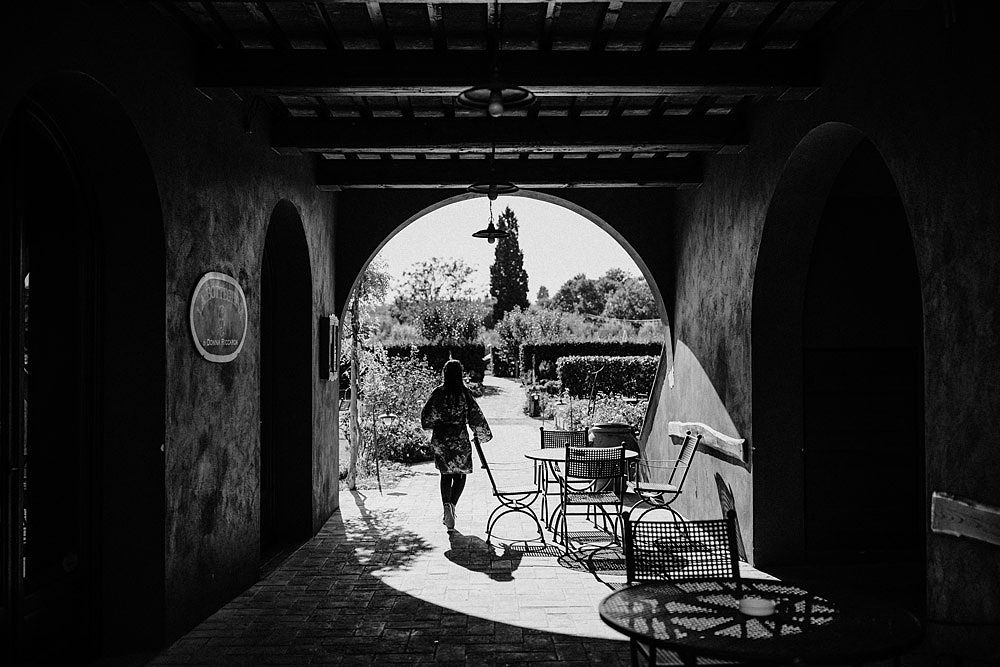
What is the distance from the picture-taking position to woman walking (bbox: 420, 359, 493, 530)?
8406 mm

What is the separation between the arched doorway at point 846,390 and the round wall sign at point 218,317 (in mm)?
4057

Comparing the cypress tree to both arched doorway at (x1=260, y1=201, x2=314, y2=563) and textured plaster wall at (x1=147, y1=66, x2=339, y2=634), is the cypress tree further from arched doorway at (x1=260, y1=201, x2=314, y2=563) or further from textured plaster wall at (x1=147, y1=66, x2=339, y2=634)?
textured plaster wall at (x1=147, y1=66, x2=339, y2=634)

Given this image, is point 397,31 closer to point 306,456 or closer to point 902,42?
point 902,42

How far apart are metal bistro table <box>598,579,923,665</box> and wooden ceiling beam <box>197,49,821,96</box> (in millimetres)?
3329

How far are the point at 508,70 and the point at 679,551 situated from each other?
10.4 feet

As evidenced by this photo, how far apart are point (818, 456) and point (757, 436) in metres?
0.83

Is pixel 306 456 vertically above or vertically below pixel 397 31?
below

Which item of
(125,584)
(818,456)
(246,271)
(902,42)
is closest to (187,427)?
(125,584)

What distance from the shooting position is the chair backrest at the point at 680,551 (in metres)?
3.71

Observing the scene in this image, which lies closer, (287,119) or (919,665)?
(919,665)

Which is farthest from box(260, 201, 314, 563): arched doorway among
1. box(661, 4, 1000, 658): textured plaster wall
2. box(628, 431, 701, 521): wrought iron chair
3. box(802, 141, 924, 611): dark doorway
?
box(661, 4, 1000, 658): textured plaster wall

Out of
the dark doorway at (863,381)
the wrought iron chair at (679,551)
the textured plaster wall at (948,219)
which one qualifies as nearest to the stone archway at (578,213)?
the dark doorway at (863,381)

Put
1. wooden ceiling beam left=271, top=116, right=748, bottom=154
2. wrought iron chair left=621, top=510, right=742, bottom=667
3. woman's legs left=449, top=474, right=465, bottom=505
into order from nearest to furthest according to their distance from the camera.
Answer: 1. wrought iron chair left=621, top=510, right=742, bottom=667
2. wooden ceiling beam left=271, top=116, right=748, bottom=154
3. woman's legs left=449, top=474, right=465, bottom=505

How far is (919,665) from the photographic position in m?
4.41
